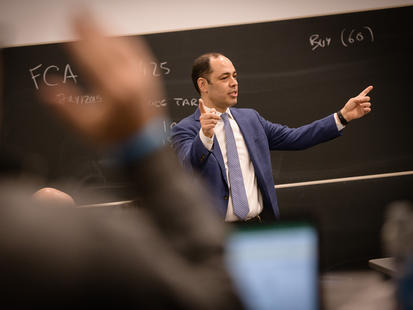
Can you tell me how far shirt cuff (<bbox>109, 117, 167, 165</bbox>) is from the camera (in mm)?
488

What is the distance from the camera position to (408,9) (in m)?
3.49

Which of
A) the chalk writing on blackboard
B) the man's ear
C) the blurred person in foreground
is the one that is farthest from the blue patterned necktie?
the blurred person in foreground

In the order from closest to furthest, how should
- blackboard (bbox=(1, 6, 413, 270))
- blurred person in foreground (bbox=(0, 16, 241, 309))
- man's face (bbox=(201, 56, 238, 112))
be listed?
blurred person in foreground (bbox=(0, 16, 241, 309)) → man's face (bbox=(201, 56, 238, 112)) → blackboard (bbox=(1, 6, 413, 270))

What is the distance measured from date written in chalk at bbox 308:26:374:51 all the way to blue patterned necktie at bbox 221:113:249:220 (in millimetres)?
1497

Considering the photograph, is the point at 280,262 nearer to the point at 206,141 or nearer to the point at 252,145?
the point at 206,141

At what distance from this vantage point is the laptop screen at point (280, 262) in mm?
781

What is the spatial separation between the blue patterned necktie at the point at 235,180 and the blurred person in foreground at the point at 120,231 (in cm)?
178

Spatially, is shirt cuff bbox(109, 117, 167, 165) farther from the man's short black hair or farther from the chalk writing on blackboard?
the chalk writing on blackboard

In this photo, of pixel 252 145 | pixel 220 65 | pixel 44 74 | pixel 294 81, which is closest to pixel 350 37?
pixel 294 81

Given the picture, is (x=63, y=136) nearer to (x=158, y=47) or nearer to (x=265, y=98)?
(x=158, y=47)

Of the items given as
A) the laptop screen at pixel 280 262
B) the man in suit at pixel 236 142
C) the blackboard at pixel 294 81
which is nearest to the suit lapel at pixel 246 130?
the man in suit at pixel 236 142

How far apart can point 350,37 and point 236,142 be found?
1.67 meters

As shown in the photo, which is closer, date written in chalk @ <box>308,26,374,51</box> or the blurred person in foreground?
the blurred person in foreground

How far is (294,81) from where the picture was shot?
137 inches
